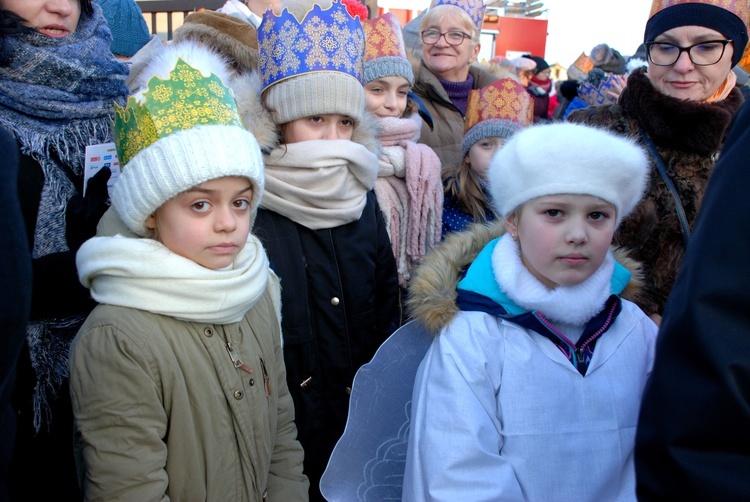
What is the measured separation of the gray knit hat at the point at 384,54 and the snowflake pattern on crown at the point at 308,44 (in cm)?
61

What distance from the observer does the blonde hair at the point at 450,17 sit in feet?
13.1

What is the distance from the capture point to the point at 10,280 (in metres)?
0.96

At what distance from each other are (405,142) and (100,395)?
2.07 metres

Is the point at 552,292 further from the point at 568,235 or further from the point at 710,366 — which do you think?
the point at 710,366

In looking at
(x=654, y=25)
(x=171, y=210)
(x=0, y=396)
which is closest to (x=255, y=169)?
(x=171, y=210)

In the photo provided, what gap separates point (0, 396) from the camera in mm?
974

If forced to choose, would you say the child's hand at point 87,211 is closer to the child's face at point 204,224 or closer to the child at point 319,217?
the child's face at point 204,224

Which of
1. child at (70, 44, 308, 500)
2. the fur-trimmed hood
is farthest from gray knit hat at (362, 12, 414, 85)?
child at (70, 44, 308, 500)

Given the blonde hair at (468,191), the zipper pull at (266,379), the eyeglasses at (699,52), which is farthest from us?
the blonde hair at (468,191)

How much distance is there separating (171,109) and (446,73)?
273 centimetres

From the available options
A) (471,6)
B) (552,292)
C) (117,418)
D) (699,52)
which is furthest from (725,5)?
(117,418)

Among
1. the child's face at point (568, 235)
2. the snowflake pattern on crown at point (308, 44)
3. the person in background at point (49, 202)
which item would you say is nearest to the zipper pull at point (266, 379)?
the person in background at point (49, 202)

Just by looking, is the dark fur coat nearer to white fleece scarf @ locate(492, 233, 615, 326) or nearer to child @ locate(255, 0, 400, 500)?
white fleece scarf @ locate(492, 233, 615, 326)

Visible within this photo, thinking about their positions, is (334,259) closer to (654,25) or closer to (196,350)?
(196,350)
